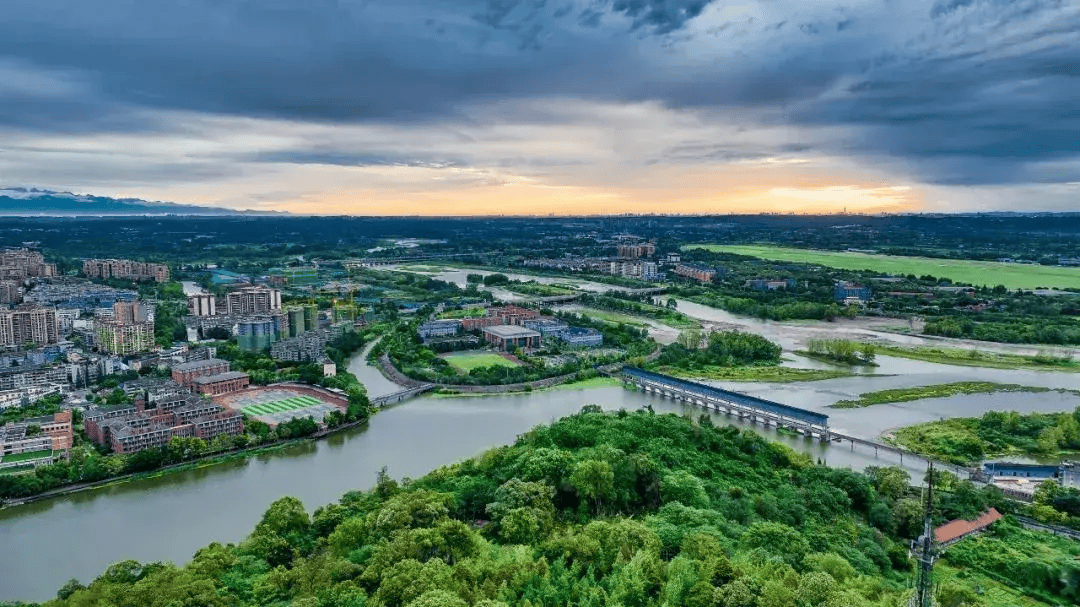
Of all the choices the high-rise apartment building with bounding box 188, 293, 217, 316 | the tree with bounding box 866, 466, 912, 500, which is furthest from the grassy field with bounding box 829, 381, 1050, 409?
the high-rise apartment building with bounding box 188, 293, 217, 316

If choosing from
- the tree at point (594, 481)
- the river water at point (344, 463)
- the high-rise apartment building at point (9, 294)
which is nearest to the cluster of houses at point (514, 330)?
the river water at point (344, 463)

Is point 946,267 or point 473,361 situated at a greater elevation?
point 946,267

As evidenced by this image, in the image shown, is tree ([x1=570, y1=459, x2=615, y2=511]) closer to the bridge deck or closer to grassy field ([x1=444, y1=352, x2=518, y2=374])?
the bridge deck

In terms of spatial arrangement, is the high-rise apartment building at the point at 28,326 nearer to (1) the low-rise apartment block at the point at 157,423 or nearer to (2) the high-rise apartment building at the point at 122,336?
(2) the high-rise apartment building at the point at 122,336

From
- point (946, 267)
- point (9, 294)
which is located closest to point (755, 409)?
point (9, 294)

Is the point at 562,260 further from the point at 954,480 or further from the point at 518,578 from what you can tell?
the point at 518,578

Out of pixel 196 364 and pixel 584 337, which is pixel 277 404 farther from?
pixel 584 337
